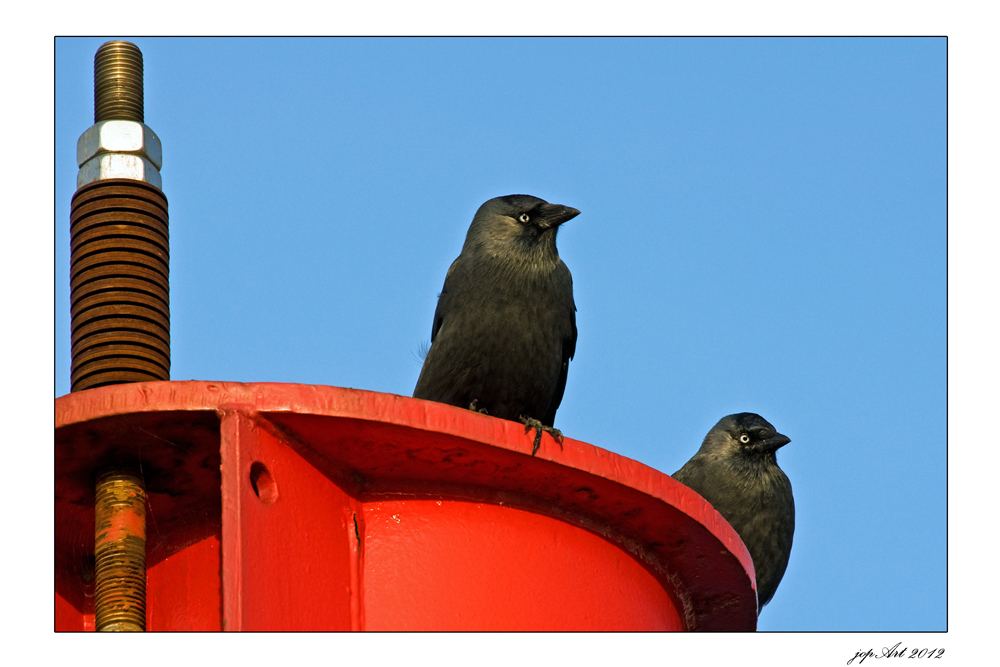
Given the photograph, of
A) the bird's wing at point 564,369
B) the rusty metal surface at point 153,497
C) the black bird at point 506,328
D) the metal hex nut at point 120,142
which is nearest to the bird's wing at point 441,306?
the black bird at point 506,328

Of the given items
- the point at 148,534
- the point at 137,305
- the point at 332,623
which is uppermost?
the point at 137,305

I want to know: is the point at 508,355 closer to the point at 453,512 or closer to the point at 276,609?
the point at 453,512

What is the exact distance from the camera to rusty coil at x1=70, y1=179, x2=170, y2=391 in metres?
5.97

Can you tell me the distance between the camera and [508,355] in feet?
26.1

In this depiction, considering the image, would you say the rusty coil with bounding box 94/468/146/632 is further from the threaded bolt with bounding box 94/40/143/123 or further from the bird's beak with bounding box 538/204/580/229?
the bird's beak with bounding box 538/204/580/229

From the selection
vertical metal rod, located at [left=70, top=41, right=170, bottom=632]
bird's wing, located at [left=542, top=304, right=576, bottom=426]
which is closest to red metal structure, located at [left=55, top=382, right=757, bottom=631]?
vertical metal rod, located at [left=70, top=41, right=170, bottom=632]

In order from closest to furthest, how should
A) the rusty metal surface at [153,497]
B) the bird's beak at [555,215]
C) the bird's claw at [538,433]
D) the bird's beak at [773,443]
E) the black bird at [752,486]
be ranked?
1. the rusty metal surface at [153,497]
2. the bird's claw at [538,433]
3. the bird's beak at [555,215]
4. the black bird at [752,486]
5. the bird's beak at [773,443]

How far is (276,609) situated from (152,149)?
2.59m

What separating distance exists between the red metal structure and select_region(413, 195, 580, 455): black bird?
2.07 m

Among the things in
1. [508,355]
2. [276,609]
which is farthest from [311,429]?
[508,355]

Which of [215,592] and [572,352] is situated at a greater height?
[572,352]

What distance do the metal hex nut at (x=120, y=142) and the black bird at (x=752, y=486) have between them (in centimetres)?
468

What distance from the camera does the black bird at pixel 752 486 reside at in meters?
9.39

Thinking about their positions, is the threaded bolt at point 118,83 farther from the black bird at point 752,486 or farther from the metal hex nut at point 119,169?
the black bird at point 752,486
